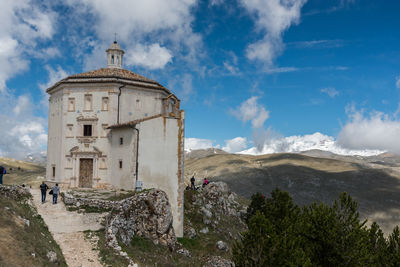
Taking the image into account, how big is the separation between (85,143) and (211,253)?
1675 cm

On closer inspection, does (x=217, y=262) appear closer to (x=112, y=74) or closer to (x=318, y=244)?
(x=318, y=244)

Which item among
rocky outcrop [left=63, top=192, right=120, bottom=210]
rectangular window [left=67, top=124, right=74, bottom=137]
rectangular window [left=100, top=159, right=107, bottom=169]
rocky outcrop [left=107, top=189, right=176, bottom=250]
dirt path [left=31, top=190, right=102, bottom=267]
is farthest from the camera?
rectangular window [left=67, top=124, right=74, bottom=137]

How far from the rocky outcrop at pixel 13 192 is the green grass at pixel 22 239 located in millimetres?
1491

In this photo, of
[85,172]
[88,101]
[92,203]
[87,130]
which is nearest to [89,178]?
[85,172]

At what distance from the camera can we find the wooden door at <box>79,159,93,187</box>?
33.2 metres

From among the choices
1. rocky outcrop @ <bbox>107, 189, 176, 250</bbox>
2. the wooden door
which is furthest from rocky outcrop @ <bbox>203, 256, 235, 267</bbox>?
the wooden door

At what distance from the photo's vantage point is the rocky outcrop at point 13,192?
75.8 feet

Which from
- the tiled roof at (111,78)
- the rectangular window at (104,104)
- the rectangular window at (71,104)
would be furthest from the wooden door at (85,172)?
the tiled roof at (111,78)

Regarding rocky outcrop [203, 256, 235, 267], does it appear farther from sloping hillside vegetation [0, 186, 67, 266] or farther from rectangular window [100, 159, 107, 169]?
rectangular window [100, 159, 107, 169]

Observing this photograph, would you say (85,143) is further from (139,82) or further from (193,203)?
(193,203)

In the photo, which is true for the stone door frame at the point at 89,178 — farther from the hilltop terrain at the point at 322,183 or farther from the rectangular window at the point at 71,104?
the hilltop terrain at the point at 322,183

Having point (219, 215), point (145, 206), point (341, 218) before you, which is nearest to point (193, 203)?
point (219, 215)

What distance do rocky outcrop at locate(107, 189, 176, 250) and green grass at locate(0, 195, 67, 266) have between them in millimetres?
4286

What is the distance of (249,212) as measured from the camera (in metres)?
40.2
